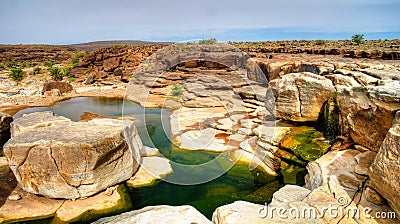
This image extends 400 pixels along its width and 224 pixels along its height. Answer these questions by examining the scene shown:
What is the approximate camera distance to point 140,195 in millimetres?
8062

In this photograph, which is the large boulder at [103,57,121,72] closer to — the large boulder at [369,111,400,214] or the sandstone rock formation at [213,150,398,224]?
the sandstone rock formation at [213,150,398,224]

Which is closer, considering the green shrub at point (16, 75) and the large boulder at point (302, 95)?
the large boulder at point (302, 95)

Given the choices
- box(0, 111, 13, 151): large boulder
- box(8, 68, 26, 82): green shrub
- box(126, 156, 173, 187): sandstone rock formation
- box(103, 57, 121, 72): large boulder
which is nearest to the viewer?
box(126, 156, 173, 187): sandstone rock formation

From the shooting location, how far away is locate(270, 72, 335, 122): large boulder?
971 cm

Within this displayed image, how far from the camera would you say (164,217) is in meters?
5.27

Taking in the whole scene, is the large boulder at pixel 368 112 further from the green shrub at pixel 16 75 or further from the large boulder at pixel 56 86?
the green shrub at pixel 16 75

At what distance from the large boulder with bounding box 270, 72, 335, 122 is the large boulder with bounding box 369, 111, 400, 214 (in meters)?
4.98

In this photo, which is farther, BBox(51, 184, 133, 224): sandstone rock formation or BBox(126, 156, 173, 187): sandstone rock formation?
BBox(126, 156, 173, 187): sandstone rock formation

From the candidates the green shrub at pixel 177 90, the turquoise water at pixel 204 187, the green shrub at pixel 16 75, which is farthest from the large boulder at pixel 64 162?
the green shrub at pixel 16 75

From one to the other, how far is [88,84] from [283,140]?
84.0ft

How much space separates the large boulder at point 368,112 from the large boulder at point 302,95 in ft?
6.05

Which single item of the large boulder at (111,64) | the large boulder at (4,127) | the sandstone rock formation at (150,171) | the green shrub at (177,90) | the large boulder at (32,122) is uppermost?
the large boulder at (111,64)

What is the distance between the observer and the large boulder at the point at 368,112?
5.93 metres

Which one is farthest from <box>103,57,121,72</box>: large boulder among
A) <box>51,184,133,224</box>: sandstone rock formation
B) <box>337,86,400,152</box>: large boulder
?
<box>337,86,400,152</box>: large boulder
